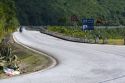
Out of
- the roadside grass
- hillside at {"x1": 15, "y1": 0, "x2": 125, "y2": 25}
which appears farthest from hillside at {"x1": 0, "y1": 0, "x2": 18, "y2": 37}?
hillside at {"x1": 15, "y1": 0, "x2": 125, "y2": 25}

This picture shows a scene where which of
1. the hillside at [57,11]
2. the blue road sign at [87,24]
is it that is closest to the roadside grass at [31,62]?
the blue road sign at [87,24]

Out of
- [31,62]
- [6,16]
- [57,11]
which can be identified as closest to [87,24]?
[6,16]

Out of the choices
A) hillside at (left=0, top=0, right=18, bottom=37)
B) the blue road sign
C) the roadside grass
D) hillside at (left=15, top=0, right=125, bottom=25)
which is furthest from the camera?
hillside at (left=15, top=0, right=125, bottom=25)

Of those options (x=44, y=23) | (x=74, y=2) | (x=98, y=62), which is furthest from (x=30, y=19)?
(x=98, y=62)

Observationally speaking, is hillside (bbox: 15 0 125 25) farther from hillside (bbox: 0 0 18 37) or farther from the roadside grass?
the roadside grass

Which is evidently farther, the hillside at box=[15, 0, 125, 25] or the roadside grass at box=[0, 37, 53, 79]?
the hillside at box=[15, 0, 125, 25]

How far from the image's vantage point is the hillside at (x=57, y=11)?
160m

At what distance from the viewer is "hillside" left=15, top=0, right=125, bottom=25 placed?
159750 mm

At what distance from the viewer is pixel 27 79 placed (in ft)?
51.7

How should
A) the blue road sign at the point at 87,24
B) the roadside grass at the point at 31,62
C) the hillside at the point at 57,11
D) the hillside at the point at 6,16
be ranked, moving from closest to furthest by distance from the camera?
the roadside grass at the point at 31,62 → the hillside at the point at 6,16 → the blue road sign at the point at 87,24 → the hillside at the point at 57,11

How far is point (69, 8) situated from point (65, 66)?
531 feet

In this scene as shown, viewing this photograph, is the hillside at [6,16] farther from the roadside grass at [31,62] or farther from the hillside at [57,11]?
the hillside at [57,11]

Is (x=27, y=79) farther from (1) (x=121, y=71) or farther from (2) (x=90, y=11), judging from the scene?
(2) (x=90, y=11)

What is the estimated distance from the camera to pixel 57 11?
167125 mm
